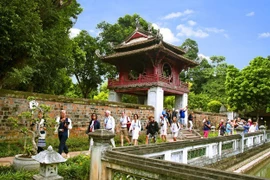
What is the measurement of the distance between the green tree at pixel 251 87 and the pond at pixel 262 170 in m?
16.9

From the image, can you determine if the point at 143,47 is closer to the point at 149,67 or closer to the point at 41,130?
the point at 149,67

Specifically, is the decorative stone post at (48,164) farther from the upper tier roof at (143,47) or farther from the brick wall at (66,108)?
the upper tier roof at (143,47)

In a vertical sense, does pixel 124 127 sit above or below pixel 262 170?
above

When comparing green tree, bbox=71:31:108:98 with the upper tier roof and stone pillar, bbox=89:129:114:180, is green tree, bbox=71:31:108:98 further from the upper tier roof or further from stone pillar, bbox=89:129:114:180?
stone pillar, bbox=89:129:114:180

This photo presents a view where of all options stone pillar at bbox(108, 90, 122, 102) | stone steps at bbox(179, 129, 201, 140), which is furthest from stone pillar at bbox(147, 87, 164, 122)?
stone pillar at bbox(108, 90, 122, 102)

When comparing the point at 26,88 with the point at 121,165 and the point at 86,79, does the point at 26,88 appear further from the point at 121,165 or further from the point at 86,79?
the point at 121,165

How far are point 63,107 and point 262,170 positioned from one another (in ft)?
31.1

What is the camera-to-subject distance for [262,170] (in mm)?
11195

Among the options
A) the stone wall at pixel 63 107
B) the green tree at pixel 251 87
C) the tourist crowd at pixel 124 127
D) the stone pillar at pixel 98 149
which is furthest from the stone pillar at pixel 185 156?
the green tree at pixel 251 87

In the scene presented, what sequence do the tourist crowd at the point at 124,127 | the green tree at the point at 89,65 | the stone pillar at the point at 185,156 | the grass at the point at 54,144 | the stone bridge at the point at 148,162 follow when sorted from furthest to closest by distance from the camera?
the green tree at the point at 89,65 < the grass at the point at 54,144 < the tourist crowd at the point at 124,127 < the stone pillar at the point at 185,156 < the stone bridge at the point at 148,162

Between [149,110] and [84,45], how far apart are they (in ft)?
42.9

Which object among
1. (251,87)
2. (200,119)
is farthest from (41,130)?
(251,87)

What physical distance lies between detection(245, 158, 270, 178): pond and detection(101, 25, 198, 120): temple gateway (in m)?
7.71

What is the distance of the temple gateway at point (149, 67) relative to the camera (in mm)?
18969
